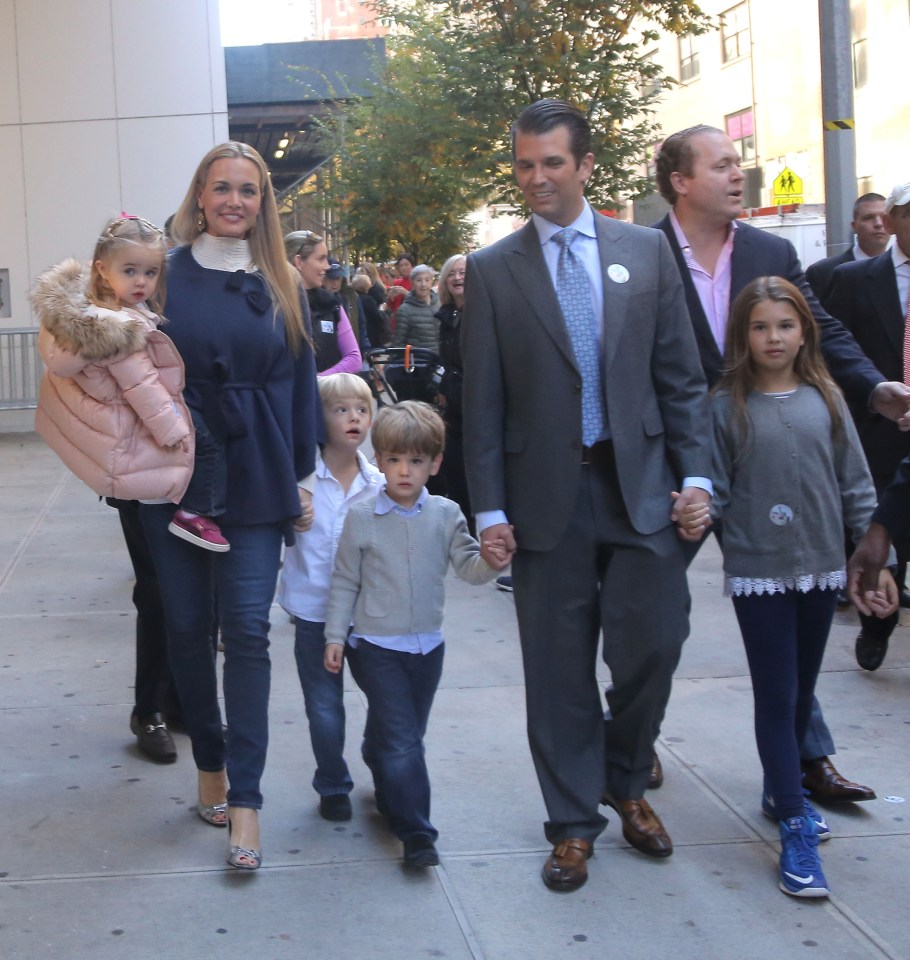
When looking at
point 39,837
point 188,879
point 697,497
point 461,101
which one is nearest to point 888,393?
point 697,497

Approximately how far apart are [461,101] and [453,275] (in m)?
10.4

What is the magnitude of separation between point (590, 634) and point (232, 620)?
3.36 feet

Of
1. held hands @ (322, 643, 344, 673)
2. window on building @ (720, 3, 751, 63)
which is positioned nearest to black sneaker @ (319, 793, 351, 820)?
held hands @ (322, 643, 344, 673)

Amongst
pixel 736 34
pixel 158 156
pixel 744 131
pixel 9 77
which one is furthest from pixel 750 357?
pixel 736 34

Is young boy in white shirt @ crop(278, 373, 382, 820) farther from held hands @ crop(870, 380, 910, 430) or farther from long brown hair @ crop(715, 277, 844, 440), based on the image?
held hands @ crop(870, 380, 910, 430)

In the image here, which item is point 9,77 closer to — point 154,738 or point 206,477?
point 154,738

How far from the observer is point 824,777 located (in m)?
4.38

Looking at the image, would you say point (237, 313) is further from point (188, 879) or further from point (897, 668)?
point (897, 668)

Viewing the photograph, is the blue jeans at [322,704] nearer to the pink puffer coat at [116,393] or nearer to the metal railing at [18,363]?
the pink puffer coat at [116,393]

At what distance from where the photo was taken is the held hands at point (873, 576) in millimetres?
3627

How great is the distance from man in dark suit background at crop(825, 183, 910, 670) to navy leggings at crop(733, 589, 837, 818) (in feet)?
6.60

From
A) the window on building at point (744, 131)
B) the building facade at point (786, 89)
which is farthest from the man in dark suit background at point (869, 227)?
the window on building at point (744, 131)

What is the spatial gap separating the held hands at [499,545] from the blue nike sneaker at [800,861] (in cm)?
107

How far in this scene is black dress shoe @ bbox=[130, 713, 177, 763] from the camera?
16.2 feet
